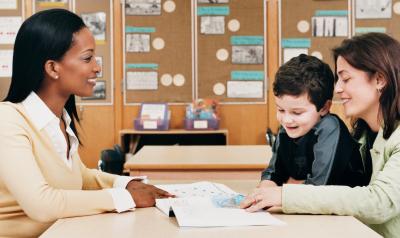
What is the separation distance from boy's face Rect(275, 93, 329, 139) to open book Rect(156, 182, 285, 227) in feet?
0.95

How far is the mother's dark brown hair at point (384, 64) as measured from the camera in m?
1.53

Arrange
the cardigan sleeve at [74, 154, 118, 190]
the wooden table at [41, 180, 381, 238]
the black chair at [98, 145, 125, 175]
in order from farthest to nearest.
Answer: the black chair at [98, 145, 125, 175] < the cardigan sleeve at [74, 154, 118, 190] < the wooden table at [41, 180, 381, 238]

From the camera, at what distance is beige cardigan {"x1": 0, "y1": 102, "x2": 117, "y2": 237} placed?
140 cm

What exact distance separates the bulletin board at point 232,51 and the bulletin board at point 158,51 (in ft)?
0.38

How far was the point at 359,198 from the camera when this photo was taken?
1.39 meters

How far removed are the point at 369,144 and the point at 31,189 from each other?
106cm

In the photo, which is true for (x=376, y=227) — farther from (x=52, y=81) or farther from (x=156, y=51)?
(x=156, y=51)

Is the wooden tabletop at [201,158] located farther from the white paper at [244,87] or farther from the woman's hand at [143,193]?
the white paper at [244,87]

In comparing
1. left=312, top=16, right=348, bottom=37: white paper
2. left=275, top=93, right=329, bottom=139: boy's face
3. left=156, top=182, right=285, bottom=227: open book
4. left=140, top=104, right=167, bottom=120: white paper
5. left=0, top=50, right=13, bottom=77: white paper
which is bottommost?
left=156, top=182, right=285, bottom=227: open book

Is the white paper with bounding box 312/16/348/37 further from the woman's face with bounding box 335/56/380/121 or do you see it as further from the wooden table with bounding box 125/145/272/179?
the woman's face with bounding box 335/56/380/121

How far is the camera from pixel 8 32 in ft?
16.5

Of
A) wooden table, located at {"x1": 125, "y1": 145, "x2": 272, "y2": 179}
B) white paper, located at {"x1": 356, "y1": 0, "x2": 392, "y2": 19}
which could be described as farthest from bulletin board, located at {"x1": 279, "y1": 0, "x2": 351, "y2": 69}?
wooden table, located at {"x1": 125, "y1": 145, "x2": 272, "y2": 179}

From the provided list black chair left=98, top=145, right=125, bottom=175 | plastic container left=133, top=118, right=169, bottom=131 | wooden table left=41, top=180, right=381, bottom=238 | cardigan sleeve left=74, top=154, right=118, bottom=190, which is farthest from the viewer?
plastic container left=133, top=118, right=169, bottom=131

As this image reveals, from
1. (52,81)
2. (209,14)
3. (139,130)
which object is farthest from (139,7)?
(52,81)
